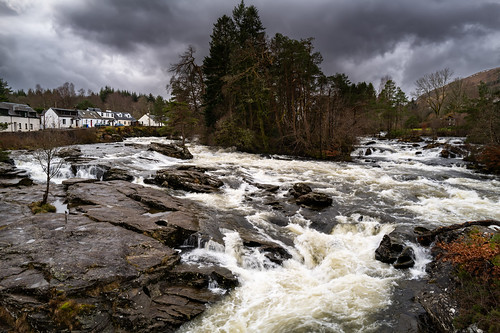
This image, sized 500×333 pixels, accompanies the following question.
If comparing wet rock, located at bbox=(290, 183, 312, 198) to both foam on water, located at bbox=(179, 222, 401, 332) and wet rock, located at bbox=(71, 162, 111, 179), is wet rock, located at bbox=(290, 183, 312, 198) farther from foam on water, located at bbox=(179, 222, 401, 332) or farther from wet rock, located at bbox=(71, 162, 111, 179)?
wet rock, located at bbox=(71, 162, 111, 179)

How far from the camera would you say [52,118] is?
62.6 metres

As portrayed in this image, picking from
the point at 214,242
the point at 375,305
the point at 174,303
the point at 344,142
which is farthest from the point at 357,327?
the point at 344,142

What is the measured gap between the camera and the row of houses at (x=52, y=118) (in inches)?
2009

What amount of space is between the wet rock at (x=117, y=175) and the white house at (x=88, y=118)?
74083 millimetres

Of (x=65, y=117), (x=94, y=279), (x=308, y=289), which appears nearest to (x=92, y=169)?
(x=94, y=279)

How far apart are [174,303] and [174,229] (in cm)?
323

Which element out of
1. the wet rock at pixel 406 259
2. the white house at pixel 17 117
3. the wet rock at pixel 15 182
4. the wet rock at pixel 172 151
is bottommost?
the wet rock at pixel 406 259

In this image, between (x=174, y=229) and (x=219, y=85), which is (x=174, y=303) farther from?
(x=219, y=85)

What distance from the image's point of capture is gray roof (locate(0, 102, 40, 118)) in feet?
167

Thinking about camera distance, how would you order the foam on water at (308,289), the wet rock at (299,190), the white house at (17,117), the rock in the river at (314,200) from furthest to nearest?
the white house at (17,117), the wet rock at (299,190), the rock in the river at (314,200), the foam on water at (308,289)

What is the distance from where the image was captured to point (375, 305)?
6406mm

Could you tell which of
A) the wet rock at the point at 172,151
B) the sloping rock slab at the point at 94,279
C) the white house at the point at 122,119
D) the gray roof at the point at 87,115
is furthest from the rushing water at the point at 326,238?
the white house at the point at 122,119

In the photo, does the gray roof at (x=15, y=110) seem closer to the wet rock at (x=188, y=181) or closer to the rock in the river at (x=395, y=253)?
the wet rock at (x=188, y=181)

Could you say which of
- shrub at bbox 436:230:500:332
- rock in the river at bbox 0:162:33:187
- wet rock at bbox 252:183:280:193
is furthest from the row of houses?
shrub at bbox 436:230:500:332
